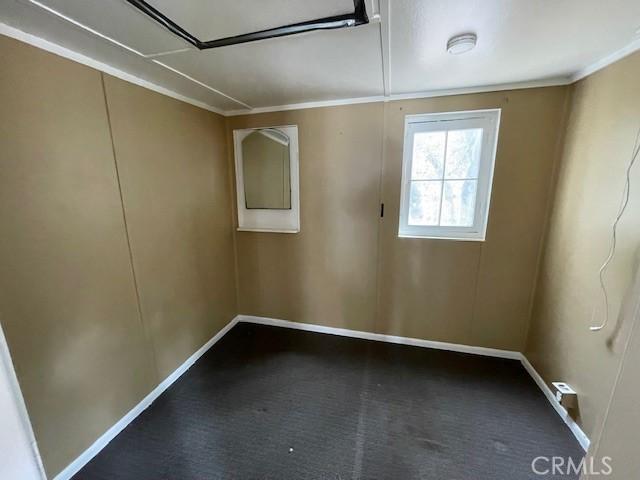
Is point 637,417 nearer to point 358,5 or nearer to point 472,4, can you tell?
point 472,4

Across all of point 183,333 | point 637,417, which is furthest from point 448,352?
point 183,333

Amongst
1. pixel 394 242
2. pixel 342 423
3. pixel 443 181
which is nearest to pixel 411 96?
pixel 443 181

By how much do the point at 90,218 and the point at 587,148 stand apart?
9.65 ft

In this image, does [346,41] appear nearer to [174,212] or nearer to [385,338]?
[174,212]

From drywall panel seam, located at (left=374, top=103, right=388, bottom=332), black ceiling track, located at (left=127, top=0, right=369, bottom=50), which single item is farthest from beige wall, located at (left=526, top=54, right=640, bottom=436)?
black ceiling track, located at (left=127, top=0, right=369, bottom=50)

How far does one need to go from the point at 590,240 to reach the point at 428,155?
117 centimetres

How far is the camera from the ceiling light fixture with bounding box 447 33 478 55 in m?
1.21

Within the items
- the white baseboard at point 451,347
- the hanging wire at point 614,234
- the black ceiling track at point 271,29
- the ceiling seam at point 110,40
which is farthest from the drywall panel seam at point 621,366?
the ceiling seam at point 110,40

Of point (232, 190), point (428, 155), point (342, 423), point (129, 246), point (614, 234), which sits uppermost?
point (428, 155)

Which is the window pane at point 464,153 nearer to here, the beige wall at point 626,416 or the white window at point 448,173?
the white window at point 448,173

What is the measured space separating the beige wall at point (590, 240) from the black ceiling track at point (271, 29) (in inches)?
56.0

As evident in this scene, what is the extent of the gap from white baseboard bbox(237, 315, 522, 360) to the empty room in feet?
0.07

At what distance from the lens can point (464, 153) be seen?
2088mm

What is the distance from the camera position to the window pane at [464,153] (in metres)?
2.06
